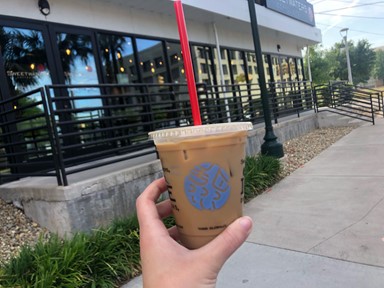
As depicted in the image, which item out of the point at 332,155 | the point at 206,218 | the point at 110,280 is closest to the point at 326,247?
the point at 110,280

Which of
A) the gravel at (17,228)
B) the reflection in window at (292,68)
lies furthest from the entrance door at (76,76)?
the reflection in window at (292,68)

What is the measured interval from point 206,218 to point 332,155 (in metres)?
7.99

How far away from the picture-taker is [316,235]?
3859 mm

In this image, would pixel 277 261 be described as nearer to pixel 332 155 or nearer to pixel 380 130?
pixel 332 155

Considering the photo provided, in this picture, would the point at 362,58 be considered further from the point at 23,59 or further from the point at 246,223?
the point at 246,223

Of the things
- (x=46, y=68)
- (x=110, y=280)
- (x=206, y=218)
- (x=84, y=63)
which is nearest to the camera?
(x=206, y=218)

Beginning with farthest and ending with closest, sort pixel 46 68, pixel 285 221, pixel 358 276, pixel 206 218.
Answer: pixel 46 68, pixel 285 221, pixel 358 276, pixel 206 218

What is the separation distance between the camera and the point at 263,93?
734 centimetres

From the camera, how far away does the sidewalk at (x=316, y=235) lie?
10.0ft

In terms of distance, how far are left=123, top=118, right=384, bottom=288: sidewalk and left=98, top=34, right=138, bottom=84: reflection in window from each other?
13.4ft

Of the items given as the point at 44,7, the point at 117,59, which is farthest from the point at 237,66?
the point at 44,7

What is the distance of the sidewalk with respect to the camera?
3.06 m

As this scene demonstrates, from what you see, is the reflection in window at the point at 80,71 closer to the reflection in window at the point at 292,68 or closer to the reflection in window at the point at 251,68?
the reflection in window at the point at 251,68

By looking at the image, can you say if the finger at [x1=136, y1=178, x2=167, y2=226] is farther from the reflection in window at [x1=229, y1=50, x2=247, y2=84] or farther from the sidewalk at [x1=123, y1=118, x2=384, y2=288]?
the reflection in window at [x1=229, y1=50, x2=247, y2=84]
